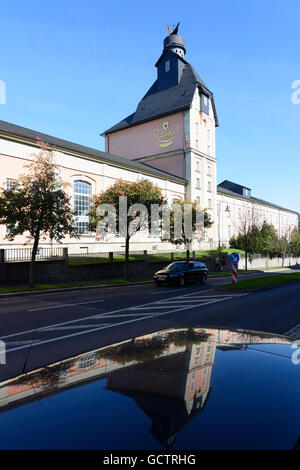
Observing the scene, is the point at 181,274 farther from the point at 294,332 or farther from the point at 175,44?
the point at 175,44

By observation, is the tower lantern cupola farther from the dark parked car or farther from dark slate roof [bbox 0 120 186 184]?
the dark parked car

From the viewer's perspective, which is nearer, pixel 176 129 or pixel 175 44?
pixel 176 129

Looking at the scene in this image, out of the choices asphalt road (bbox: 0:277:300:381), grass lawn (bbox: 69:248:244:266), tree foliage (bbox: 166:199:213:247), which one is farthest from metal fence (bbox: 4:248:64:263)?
tree foliage (bbox: 166:199:213:247)

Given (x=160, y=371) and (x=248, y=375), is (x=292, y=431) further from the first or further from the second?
(x=160, y=371)

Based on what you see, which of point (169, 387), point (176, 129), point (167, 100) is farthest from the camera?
point (167, 100)

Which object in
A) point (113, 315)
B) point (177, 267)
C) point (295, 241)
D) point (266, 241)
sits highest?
point (295, 241)

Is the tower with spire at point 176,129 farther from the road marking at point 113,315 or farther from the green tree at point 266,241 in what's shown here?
the road marking at point 113,315

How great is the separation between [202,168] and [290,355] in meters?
45.0

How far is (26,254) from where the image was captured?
19844 mm

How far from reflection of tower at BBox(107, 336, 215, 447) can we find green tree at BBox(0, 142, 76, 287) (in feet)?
49.5

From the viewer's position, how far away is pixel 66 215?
1697 cm

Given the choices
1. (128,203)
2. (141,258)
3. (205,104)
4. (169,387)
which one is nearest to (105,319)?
(169,387)

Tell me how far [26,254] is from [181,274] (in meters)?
10.2
